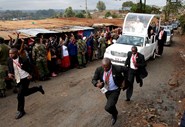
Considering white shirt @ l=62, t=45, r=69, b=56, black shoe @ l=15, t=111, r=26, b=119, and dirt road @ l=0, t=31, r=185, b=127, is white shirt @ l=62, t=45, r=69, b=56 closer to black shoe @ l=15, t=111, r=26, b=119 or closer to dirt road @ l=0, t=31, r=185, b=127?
dirt road @ l=0, t=31, r=185, b=127

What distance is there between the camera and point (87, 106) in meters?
8.34

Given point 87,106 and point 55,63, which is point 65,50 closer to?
point 55,63

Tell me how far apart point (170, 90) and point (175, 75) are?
2.75 meters

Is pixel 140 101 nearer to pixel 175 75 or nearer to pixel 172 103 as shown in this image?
pixel 172 103

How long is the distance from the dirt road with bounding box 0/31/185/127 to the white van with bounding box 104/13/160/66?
6.65ft

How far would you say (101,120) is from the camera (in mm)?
7266

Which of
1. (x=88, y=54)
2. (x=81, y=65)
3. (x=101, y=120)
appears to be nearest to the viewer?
(x=101, y=120)

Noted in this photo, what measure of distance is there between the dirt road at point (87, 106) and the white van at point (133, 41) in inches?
79.7

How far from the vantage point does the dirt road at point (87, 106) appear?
7.17m

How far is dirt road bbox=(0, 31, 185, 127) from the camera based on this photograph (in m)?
7.17

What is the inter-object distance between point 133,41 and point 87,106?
724 centimetres

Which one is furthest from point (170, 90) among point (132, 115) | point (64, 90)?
point (64, 90)

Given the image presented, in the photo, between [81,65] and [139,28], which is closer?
[81,65]

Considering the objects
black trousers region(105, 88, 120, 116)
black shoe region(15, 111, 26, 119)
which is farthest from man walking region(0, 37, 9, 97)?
black trousers region(105, 88, 120, 116)
